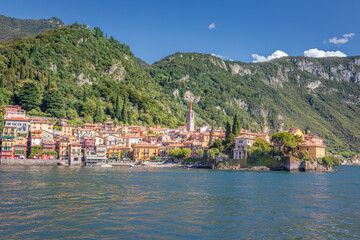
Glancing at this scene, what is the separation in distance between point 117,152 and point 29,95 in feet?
109

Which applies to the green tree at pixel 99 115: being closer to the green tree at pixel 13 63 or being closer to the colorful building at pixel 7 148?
the green tree at pixel 13 63

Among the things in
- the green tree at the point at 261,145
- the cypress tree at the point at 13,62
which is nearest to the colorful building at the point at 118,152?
the cypress tree at the point at 13,62

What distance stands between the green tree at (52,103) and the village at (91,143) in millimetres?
3332

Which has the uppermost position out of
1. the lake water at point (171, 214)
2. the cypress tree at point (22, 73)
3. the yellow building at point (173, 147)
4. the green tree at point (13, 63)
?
the green tree at point (13, 63)

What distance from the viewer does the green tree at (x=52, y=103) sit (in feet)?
401

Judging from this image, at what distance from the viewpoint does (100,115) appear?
13838 cm

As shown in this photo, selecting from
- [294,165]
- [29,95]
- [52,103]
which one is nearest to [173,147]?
[52,103]

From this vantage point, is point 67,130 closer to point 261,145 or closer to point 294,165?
point 261,145

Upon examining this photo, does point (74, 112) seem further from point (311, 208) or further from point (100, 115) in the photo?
point (311, 208)

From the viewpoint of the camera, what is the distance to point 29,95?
118 m

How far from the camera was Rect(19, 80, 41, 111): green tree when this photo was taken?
11688 cm

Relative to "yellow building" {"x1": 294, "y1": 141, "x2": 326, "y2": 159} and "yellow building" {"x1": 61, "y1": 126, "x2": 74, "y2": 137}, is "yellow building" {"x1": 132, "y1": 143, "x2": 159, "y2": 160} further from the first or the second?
"yellow building" {"x1": 294, "y1": 141, "x2": 326, "y2": 159}

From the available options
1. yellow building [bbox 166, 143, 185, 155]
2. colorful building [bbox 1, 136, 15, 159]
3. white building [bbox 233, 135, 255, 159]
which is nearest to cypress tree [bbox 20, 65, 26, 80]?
colorful building [bbox 1, 136, 15, 159]

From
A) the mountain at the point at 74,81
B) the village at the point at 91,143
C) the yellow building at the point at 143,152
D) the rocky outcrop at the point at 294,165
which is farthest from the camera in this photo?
the mountain at the point at 74,81
